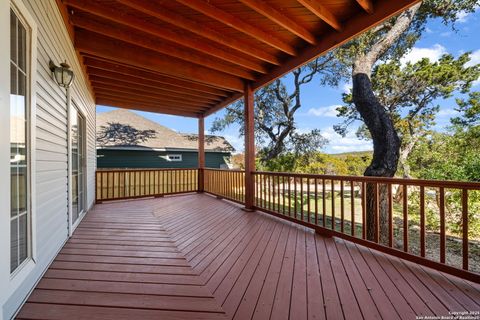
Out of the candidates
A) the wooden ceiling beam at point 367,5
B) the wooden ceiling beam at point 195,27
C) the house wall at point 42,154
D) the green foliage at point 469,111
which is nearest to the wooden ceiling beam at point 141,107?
the house wall at point 42,154

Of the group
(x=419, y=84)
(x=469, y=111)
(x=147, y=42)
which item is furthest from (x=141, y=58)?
(x=469, y=111)

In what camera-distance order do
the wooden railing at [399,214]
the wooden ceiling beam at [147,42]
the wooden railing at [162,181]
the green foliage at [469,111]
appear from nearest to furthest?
the wooden railing at [399,214] → the wooden ceiling beam at [147,42] → the wooden railing at [162,181] → the green foliage at [469,111]

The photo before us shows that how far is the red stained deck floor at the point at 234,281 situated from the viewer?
1623 millimetres

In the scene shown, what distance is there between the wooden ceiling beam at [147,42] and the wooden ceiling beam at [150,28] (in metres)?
0.34

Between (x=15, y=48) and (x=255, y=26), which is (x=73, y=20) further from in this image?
(x=255, y=26)

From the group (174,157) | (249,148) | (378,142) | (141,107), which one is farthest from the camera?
(174,157)

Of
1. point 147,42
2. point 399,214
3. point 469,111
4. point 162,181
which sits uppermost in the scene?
point 147,42

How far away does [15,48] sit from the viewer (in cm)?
Answer: 160

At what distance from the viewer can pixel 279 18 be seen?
2.75 meters

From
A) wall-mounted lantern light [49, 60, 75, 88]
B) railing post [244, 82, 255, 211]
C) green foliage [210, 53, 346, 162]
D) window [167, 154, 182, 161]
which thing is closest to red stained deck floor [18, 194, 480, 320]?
railing post [244, 82, 255, 211]

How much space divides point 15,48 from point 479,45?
11.1 metres

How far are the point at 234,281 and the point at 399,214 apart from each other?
7363mm

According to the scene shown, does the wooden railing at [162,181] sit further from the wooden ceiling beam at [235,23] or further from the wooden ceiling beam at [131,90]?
the wooden ceiling beam at [235,23]

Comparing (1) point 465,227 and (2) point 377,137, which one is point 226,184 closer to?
(2) point 377,137
